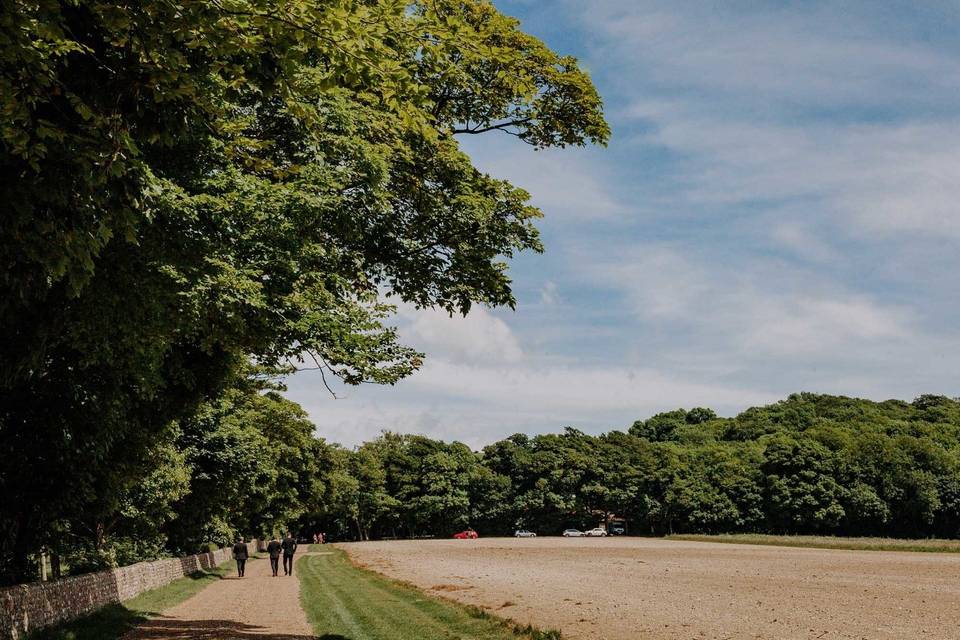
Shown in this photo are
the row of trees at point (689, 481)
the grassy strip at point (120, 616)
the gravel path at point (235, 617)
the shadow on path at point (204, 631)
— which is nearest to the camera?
the shadow on path at point (204, 631)

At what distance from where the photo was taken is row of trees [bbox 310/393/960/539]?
9862 centimetres

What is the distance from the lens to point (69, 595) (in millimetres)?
19641

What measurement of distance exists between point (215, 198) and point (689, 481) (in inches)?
4422

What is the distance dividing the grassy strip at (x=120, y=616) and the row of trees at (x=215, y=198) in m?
2.09

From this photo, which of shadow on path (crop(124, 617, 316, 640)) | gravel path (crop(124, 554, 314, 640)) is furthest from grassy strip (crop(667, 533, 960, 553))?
shadow on path (crop(124, 617, 316, 640))

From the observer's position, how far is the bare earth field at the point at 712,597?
19.8m

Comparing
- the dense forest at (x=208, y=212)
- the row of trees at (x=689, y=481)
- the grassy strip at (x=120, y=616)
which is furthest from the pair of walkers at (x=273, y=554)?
the row of trees at (x=689, y=481)

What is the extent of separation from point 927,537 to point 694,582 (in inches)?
3076

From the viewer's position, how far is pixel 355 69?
6695 millimetres

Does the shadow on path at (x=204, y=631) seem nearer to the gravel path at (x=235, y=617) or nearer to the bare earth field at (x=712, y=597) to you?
the gravel path at (x=235, y=617)

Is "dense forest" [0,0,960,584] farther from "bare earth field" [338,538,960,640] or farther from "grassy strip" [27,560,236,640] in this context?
"bare earth field" [338,538,960,640]

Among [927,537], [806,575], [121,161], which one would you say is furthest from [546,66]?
[927,537]

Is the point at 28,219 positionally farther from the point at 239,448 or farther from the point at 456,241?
the point at 239,448

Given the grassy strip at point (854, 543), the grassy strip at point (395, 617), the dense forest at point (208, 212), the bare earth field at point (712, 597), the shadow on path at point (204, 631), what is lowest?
the grassy strip at point (854, 543)
